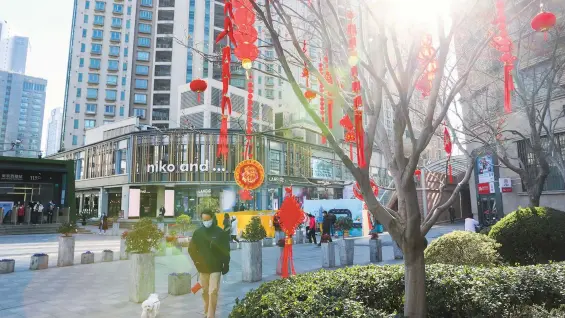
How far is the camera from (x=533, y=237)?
8062mm

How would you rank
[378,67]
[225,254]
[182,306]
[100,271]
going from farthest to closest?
[100,271]
[182,306]
[225,254]
[378,67]

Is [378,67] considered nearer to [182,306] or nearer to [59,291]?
[182,306]

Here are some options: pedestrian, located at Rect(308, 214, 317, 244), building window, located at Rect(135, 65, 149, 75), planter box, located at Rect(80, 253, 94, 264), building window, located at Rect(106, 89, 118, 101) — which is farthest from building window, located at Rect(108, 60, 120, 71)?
planter box, located at Rect(80, 253, 94, 264)

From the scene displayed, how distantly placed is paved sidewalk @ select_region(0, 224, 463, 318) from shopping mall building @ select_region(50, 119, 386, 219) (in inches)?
843

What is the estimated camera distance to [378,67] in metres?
5.46

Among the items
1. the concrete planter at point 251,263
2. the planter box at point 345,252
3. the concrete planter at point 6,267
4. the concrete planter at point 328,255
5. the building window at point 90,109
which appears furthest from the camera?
the building window at point 90,109

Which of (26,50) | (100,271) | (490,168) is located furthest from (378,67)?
(26,50)

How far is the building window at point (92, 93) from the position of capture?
6101 centimetres

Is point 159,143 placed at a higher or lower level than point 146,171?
higher

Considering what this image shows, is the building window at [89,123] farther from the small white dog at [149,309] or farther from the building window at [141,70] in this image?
the small white dog at [149,309]

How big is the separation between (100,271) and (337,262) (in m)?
7.87

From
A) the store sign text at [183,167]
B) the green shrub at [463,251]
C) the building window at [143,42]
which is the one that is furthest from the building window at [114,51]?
the green shrub at [463,251]

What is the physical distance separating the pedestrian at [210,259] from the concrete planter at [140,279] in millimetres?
2066

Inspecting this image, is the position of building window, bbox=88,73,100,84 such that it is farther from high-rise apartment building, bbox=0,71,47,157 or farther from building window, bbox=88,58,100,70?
high-rise apartment building, bbox=0,71,47,157
